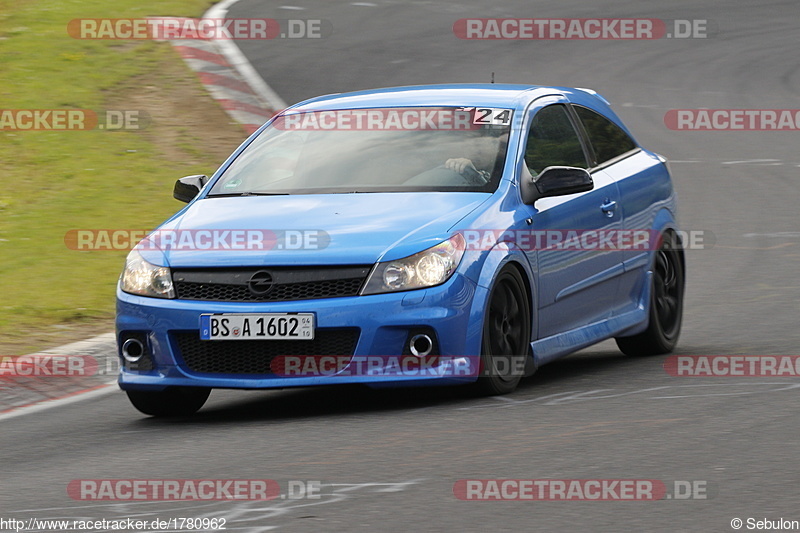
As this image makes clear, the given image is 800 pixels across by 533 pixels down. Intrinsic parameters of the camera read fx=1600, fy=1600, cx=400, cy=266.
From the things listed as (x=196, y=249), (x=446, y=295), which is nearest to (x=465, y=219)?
(x=446, y=295)

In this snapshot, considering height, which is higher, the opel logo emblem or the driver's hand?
the driver's hand

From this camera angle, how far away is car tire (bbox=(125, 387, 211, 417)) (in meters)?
8.45

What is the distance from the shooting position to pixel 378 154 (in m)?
8.97

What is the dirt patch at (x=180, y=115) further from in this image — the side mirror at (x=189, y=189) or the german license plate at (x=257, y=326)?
the german license plate at (x=257, y=326)

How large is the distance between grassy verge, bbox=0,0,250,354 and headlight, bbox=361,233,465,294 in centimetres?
339

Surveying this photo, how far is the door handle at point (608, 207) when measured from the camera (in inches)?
373

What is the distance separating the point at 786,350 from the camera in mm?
9859

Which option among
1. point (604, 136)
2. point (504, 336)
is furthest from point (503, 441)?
point (604, 136)

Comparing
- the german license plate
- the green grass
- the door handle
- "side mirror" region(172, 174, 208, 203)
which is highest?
"side mirror" region(172, 174, 208, 203)

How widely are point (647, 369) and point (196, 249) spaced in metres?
3.06

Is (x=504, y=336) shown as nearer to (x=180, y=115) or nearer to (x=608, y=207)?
(x=608, y=207)

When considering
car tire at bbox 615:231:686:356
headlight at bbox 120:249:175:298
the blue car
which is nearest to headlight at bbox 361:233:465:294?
the blue car

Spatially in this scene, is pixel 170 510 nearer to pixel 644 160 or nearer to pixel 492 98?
pixel 492 98

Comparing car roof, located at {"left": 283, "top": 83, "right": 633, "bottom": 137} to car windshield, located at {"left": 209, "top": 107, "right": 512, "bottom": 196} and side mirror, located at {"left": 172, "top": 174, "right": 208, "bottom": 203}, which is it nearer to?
car windshield, located at {"left": 209, "top": 107, "right": 512, "bottom": 196}
